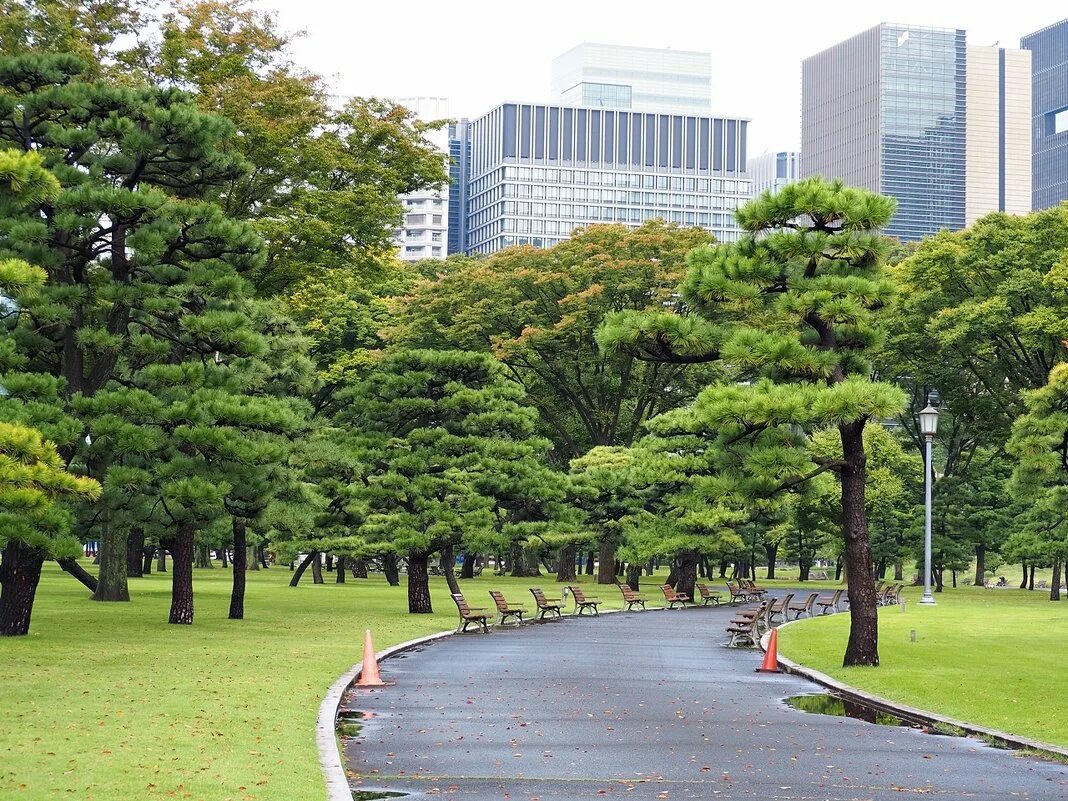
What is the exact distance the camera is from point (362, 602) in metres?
42.2

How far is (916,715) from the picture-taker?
16375 mm

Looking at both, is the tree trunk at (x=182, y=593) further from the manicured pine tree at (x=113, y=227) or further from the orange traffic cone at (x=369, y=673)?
the orange traffic cone at (x=369, y=673)

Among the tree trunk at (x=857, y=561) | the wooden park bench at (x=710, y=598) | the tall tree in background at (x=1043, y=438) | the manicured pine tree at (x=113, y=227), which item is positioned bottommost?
the wooden park bench at (x=710, y=598)

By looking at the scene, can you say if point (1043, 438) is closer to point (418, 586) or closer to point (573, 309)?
point (418, 586)

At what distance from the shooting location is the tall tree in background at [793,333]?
69.8ft

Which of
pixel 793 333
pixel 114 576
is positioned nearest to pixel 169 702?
pixel 793 333

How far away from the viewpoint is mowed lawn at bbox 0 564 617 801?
10594 millimetres

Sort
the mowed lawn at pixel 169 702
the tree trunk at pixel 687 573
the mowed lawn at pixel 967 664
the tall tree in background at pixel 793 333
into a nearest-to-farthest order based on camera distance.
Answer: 1. the mowed lawn at pixel 169 702
2. the mowed lawn at pixel 967 664
3. the tall tree in background at pixel 793 333
4. the tree trunk at pixel 687 573

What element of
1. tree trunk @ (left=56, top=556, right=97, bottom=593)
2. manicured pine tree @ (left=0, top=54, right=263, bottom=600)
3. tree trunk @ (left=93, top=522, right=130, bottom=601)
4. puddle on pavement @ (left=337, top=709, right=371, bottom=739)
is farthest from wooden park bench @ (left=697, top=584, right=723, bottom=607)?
puddle on pavement @ (left=337, top=709, right=371, bottom=739)

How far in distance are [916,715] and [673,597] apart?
28.1m

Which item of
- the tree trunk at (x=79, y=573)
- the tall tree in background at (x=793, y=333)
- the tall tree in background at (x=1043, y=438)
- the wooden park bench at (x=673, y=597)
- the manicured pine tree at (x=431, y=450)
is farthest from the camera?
the wooden park bench at (x=673, y=597)

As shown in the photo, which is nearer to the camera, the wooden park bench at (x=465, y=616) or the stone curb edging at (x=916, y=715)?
the stone curb edging at (x=916, y=715)

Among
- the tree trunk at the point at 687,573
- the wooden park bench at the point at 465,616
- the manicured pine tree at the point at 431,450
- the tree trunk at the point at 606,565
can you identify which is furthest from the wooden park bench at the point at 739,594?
the wooden park bench at the point at 465,616

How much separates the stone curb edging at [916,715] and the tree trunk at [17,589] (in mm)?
13531
